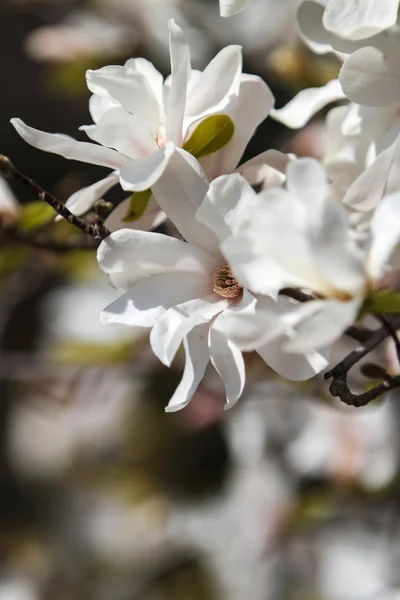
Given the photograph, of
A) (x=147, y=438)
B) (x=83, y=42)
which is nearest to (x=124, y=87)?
(x=83, y=42)

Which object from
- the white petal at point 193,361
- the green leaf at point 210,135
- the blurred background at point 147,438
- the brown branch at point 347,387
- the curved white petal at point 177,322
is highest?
the green leaf at point 210,135

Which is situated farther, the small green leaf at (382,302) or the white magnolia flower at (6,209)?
the white magnolia flower at (6,209)

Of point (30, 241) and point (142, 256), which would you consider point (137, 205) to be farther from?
point (30, 241)

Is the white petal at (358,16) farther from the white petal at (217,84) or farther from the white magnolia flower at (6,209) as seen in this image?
the white magnolia flower at (6,209)

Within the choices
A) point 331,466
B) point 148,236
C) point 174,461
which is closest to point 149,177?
point 148,236

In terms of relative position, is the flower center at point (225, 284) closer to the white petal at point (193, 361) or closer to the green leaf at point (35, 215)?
the white petal at point (193, 361)

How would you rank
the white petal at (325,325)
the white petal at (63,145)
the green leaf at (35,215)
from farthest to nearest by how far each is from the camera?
the green leaf at (35,215), the white petal at (63,145), the white petal at (325,325)

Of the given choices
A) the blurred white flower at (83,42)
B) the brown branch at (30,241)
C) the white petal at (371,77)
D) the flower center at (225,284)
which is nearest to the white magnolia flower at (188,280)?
the flower center at (225,284)

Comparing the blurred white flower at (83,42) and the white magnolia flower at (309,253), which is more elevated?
the white magnolia flower at (309,253)

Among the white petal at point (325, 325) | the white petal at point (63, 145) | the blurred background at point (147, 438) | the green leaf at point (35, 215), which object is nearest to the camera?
the white petal at point (325, 325)
